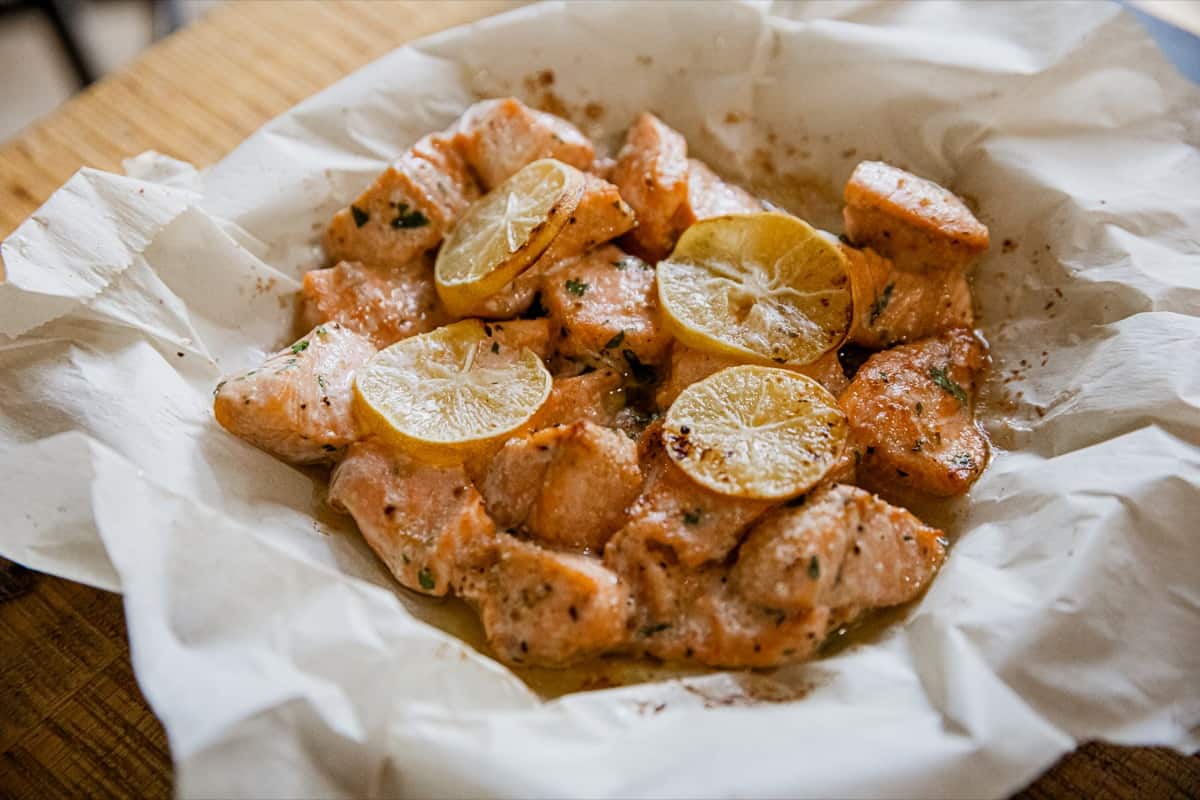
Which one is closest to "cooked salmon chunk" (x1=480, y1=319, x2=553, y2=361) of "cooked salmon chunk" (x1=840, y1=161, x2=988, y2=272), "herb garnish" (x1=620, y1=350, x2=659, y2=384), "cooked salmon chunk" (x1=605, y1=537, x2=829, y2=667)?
"herb garnish" (x1=620, y1=350, x2=659, y2=384)

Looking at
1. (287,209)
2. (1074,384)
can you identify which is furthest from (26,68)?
(1074,384)

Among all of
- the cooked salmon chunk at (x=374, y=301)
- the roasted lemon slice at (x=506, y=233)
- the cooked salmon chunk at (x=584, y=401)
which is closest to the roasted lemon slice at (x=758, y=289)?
the cooked salmon chunk at (x=584, y=401)

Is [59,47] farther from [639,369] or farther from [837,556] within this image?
[837,556]

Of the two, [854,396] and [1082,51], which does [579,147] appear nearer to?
[854,396]

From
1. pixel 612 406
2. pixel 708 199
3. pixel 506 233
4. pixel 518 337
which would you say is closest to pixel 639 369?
pixel 612 406

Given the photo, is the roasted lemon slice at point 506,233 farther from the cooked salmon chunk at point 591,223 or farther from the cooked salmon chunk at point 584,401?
the cooked salmon chunk at point 584,401

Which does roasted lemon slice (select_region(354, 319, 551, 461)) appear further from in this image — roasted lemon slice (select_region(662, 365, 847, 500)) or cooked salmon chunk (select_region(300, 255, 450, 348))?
roasted lemon slice (select_region(662, 365, 847, 500))

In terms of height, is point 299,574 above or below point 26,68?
above
